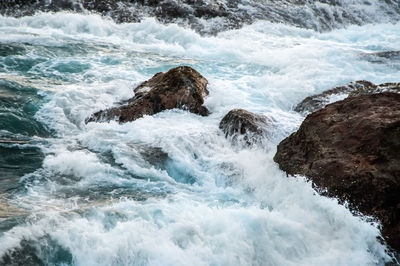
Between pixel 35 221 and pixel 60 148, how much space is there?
76.1 inches

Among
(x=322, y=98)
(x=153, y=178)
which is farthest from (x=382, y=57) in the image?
(x=153, y=178)

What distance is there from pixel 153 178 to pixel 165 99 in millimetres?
2223

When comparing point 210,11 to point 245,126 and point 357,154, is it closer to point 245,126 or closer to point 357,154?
point 245,126

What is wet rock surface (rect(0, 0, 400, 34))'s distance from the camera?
14.2 metres

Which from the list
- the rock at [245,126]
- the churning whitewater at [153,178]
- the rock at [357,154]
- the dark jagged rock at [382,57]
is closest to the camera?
the churning whitewater at [153,178]

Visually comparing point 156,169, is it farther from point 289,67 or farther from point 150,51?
point 150,51

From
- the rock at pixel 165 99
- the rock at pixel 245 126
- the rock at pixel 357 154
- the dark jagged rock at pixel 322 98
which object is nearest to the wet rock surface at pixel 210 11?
the dark jagged rock at pixel 322 98

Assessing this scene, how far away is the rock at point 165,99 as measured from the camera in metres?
6.21

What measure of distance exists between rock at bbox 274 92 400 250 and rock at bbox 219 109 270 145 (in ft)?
2.48

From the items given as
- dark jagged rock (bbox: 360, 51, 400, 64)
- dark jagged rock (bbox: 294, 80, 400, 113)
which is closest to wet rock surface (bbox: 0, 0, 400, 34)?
dark jagged rock (bbox: 360, 51, 400, 64)

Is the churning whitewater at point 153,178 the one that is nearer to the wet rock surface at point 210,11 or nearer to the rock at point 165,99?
the rock at point 165,99

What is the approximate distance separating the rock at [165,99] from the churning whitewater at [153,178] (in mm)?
179

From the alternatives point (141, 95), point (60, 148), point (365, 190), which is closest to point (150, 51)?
point (141, 95)

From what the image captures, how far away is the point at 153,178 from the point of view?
14.9 ft
